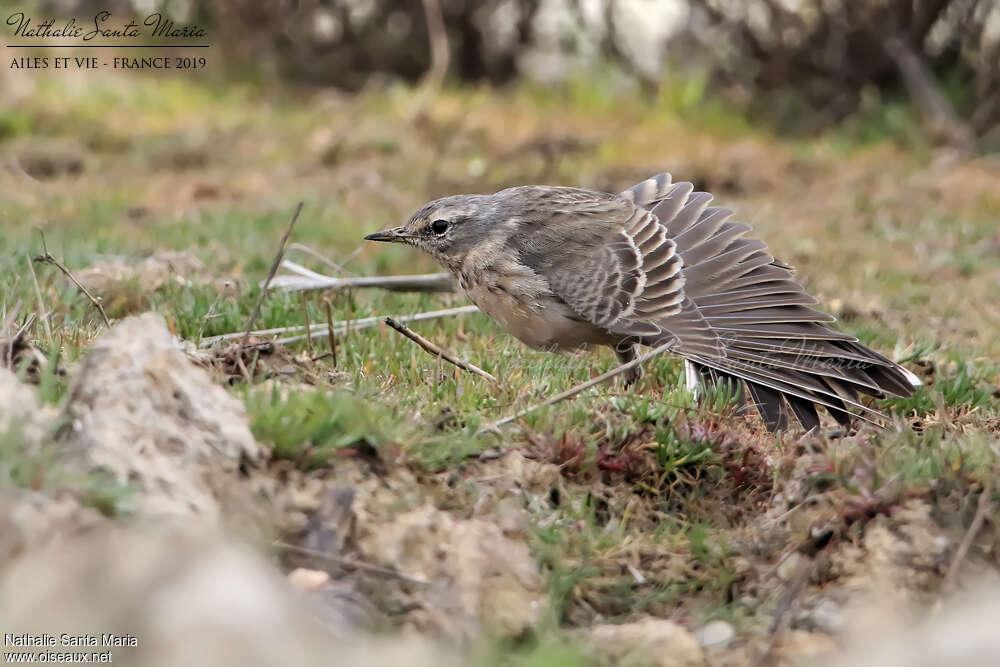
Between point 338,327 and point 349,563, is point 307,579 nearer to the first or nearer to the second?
point 349,563

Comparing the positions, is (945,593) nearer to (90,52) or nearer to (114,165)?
(114,165)

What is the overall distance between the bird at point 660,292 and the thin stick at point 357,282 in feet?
1.38

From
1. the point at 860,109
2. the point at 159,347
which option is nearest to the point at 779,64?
the point at 860,109

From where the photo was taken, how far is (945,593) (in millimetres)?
3721

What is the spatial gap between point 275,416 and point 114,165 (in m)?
8.58

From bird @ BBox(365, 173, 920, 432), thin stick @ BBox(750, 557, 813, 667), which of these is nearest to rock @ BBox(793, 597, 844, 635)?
thin stick @ BBox(750, 557, 813, 667)

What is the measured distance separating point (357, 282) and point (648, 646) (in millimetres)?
3654

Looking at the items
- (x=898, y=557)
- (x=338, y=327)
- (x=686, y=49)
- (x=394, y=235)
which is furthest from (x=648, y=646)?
(x=686, y=49)

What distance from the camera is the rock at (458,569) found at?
12.1ft

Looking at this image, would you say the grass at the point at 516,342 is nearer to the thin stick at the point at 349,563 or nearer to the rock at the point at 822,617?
the rock at the point at 822,617

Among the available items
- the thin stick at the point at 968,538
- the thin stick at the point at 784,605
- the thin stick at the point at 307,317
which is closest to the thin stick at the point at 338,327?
the thin stick at the point at 307,317

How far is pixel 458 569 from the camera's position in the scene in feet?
12.6

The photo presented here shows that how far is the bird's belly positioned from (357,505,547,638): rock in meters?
2.02

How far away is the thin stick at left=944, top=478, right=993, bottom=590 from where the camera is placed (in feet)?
12.3
